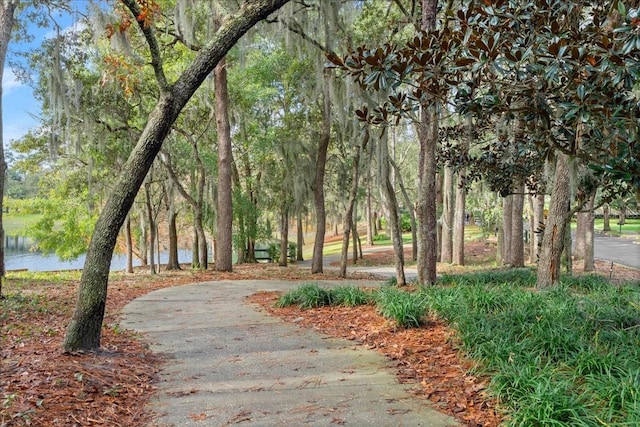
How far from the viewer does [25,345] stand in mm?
4656

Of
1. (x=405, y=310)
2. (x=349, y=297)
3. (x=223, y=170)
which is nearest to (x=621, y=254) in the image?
(x=223, y=170)

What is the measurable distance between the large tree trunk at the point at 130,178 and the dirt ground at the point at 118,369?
1.05 ft

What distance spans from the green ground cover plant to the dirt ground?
0.55 ft

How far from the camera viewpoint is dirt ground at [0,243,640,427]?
320cm

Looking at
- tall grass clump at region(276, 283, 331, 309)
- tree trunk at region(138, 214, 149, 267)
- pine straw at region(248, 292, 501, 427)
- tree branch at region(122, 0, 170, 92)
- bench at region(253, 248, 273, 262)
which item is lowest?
bench at region(253, 248, 273, 262)

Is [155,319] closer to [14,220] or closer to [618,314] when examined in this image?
[618,314]

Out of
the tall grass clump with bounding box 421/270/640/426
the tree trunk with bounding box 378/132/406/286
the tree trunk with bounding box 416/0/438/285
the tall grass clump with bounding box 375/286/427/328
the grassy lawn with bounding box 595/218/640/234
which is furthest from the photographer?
the grassy lawn with bounding box 595/218/640/234

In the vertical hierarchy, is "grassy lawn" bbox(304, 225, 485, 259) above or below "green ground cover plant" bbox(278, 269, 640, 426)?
below

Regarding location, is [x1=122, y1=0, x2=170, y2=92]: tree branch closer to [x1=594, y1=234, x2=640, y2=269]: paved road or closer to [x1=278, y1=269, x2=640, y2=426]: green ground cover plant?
[x1=278, y1=269, x2=640, y2=426]: green ground cover plant

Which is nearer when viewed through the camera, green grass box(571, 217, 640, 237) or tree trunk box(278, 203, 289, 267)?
tree trunk box(278, 203, 289, 267)

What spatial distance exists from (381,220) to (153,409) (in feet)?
162

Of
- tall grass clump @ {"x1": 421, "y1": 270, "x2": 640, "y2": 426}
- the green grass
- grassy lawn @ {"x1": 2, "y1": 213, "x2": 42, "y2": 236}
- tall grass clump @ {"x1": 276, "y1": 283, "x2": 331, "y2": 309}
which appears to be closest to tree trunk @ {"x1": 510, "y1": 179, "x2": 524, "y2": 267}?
tall grass clump @ {"x1": 421, "y1": 270, "x2": 640, "y2": 426}

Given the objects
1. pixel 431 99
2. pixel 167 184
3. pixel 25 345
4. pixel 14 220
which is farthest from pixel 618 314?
pixel 14 220

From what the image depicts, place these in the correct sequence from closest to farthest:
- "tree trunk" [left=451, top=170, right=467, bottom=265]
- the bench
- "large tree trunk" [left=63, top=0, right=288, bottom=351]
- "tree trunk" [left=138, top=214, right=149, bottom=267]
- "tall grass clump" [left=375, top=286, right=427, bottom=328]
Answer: "large tree trunk" [left=63, top=0, right=288, bottom=351] → "tall grass clump" [left=375, top=286, right=427, bottom=328] → "tree trunk" [left=451, top=170, right=467, bottom=265] → "tree trunk" [left=138, top=214, right=149, bottom=267] → the bench
